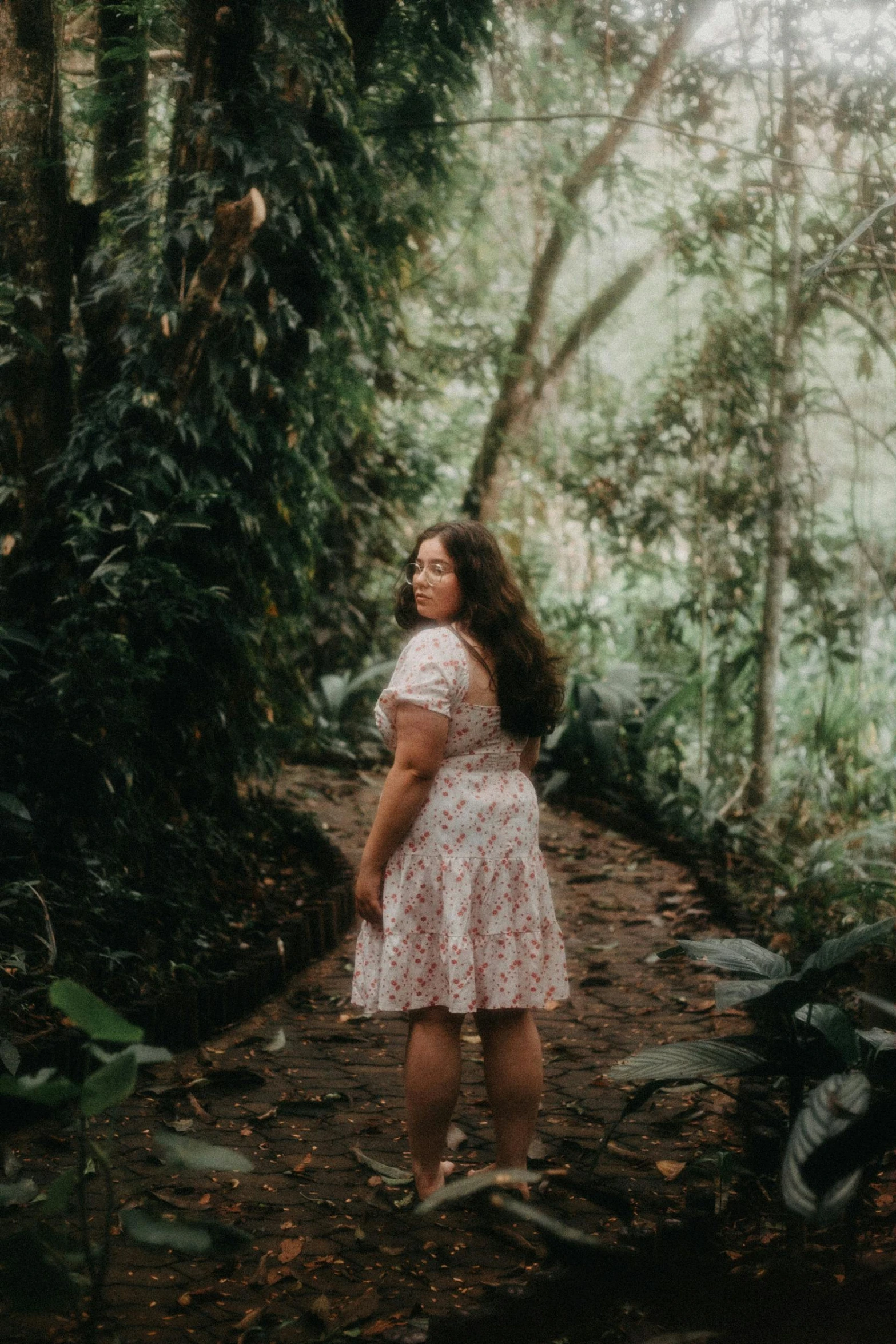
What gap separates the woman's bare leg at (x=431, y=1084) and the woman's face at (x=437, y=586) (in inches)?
36.4

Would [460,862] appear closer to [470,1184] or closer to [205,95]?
[470,1184]

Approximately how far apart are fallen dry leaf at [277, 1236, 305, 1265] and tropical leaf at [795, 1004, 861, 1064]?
1189mm

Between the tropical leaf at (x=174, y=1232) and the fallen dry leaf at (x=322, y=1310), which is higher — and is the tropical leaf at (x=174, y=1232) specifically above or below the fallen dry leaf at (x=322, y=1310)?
above

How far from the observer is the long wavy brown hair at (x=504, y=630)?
2.91m

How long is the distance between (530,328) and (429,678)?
6.76m

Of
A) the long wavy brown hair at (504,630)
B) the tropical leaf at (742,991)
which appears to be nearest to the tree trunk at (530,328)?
the long wavy brown hair at (504,630)

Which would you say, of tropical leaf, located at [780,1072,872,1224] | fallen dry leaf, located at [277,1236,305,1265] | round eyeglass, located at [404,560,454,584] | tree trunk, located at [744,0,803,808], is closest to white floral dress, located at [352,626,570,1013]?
round eyeglass, located at [404,560,454,584]

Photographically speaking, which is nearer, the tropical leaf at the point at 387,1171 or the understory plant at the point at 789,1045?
the understory plant at the point at 789,1045

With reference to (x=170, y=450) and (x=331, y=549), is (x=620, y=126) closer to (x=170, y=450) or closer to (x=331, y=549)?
(x=331, y=549)

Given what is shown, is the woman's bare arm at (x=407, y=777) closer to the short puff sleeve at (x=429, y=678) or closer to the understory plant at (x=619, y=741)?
the short puff sleeve at (x=429, y=678)

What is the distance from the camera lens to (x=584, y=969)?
16.1ft

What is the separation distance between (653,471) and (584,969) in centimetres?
343

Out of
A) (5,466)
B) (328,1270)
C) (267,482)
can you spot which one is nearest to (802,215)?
(267,482)

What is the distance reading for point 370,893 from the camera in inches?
113
